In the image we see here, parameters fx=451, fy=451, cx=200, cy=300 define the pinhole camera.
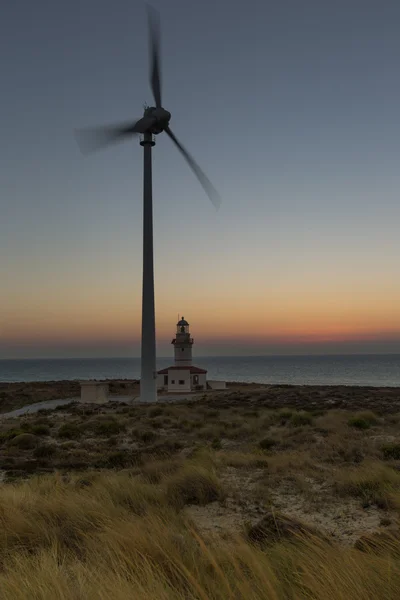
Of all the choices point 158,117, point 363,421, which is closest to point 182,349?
point 158,117

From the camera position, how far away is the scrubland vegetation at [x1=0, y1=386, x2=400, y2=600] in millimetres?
3637

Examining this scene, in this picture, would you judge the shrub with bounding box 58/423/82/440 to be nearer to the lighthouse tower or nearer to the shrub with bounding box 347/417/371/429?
the shrub with bounding box 347/417/371/429

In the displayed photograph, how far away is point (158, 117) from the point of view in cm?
3741

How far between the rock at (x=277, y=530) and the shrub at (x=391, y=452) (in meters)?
7.79

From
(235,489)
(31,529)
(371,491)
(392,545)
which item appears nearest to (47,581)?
(31,529)

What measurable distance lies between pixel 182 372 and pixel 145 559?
4812cm

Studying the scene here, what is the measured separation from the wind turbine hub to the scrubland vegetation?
27.1 meters

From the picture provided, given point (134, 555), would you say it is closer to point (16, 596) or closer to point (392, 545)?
point (16, 596)

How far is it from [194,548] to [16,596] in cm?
215

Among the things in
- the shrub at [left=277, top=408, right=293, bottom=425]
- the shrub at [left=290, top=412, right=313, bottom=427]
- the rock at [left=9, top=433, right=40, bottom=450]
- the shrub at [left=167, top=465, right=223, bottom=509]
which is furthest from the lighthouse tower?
the shrub at [left=167, top=465, right=223, bottom=509]

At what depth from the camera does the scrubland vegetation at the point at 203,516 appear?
11.9ft

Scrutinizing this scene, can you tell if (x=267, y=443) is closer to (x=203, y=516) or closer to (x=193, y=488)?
(x=193, y=488)

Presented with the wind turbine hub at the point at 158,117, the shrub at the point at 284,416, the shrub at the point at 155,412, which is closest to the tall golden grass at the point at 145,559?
the shrub at the point at 284,416

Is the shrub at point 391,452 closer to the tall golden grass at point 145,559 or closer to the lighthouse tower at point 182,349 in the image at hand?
the tall golden grass at point 145,559
